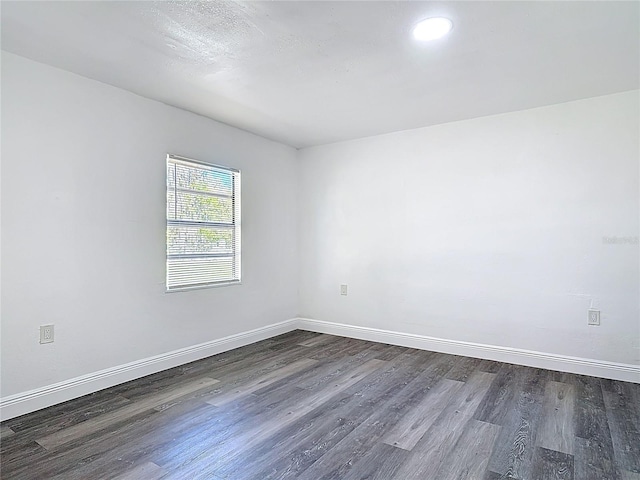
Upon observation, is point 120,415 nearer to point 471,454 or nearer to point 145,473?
point 145,473

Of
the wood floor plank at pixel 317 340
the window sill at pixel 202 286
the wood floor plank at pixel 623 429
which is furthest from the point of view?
the wood floor plank at pixel 317 340

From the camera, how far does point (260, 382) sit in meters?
2.98

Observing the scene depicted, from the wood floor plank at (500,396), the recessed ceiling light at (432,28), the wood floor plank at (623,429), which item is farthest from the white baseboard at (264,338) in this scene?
the recessed ceiling light at (432,28)

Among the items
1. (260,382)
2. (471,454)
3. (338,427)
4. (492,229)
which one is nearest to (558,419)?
(471,454)

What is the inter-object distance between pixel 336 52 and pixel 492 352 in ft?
9.95

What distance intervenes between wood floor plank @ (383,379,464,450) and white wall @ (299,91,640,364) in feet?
3.38

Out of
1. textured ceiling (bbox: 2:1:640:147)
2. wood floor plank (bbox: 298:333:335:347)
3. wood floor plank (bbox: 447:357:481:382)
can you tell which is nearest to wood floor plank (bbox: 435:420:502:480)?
wood floor plank (bbox: 447:357:481:382)

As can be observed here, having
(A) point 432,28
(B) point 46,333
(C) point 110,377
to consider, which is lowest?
(C) point 110,377

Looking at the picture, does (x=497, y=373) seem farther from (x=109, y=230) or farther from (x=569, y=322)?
(x=109, y=230)

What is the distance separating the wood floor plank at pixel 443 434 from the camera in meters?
1.83

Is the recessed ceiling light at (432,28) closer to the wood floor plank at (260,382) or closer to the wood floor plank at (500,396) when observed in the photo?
the wood floor plank at (500,396)

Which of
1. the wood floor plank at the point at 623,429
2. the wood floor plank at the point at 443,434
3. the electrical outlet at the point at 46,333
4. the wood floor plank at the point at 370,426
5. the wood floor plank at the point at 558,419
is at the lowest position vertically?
the wood floor plank at the point at 623,429

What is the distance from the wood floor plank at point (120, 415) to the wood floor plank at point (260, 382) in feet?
0.84

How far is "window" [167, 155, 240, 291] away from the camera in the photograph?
3.40 metres
